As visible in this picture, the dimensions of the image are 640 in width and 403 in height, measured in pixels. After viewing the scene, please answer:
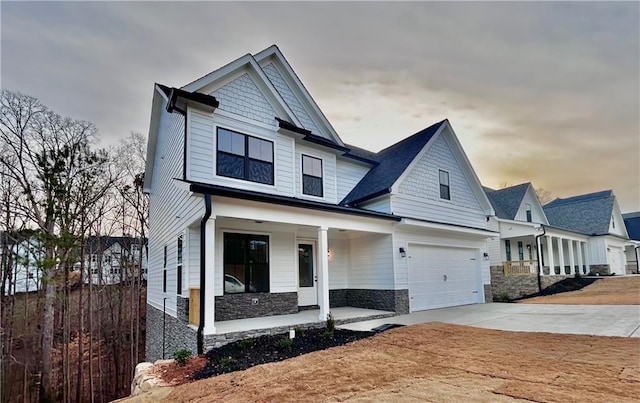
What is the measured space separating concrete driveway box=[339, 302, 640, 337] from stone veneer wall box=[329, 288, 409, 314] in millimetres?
442

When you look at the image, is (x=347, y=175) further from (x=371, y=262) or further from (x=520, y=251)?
(x=520, y=251)

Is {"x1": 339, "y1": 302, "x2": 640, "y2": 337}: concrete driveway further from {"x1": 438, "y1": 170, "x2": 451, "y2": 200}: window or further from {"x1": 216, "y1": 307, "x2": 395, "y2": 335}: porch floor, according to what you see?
{"x1": 438, "y1": 170, "x2": 451, "y2": 200}: window

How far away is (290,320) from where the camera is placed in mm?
8914

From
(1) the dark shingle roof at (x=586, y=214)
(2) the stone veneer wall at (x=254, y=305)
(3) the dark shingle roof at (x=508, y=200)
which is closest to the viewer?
(2) the stone veneer wall at (x=254, y=305)

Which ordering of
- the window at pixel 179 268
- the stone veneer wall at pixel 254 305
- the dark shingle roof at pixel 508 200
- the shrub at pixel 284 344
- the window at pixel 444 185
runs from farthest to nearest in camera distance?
the dark shingle roof at pixel 508 200 < the window at pixel 444 185 < the window at pixel 179 268 < the stone veneer wall at pixel 254 305 < the shrub at pixel 284 344

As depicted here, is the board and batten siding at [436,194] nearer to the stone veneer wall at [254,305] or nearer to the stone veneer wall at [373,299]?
the stone veneer wall at [373,299]

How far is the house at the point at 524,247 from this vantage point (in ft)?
60.4

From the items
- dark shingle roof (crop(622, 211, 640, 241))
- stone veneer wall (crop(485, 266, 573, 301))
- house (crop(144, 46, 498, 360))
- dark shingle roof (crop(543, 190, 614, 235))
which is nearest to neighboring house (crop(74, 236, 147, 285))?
house (crop(144, 46, 498, 360))

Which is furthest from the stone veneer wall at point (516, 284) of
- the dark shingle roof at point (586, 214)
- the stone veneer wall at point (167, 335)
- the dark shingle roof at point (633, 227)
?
the dark shingle roof at point (633, 227)

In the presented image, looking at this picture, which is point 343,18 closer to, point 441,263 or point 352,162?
point 352,162

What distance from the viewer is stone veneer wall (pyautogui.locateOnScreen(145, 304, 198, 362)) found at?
8.06 meters

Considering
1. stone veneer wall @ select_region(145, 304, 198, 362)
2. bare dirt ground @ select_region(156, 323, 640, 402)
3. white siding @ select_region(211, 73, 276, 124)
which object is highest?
white siding @ select_region(211, 73, 276, 124)

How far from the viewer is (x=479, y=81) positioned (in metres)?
12.3

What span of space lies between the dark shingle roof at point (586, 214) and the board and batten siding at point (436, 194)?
53.8 feet
